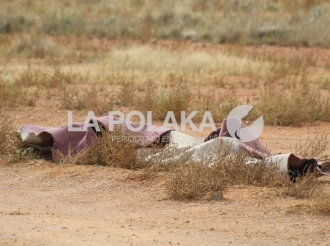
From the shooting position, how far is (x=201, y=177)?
5.64 meters

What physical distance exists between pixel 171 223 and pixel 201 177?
0.81m

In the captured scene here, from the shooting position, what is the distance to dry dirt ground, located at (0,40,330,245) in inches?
179

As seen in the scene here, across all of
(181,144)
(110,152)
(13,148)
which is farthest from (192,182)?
(13,148)

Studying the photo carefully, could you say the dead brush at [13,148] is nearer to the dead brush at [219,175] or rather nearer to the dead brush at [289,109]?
the dead brush at [219,175]

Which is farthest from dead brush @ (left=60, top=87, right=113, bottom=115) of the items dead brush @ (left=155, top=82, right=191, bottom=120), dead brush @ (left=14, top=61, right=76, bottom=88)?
dead brush @ (left=14, top=61, right=76, bottom=88)

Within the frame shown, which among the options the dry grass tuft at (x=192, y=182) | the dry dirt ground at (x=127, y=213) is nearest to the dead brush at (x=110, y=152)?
the dry dirt ground at (x=127, y=213)

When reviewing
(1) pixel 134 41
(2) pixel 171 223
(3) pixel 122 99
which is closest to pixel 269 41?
(1) pixel 134 41

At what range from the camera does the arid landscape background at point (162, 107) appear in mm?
4891

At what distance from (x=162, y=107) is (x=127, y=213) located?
3902 mm

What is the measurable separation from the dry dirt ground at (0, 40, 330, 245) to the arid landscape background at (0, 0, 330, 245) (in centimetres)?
1

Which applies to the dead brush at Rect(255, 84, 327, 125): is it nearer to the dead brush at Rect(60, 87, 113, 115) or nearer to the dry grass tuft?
the dead brush at Rect(60, 87, 113, 115)

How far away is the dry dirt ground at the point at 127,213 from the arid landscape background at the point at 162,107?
14mm

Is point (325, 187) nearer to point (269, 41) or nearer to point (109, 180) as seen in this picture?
point (109, 180)

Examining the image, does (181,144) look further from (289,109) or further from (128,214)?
(289,109)
